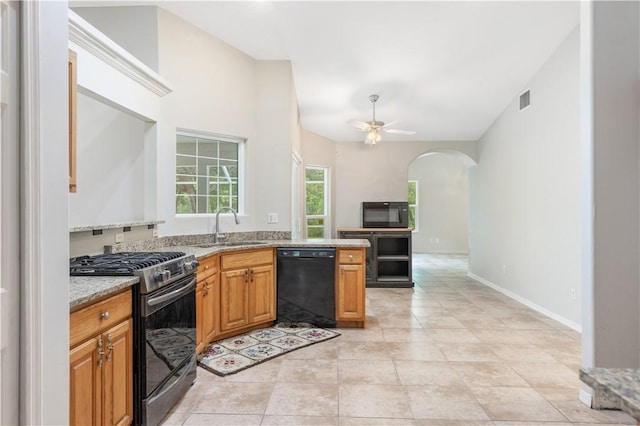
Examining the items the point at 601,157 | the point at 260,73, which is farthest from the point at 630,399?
the point at 260,73

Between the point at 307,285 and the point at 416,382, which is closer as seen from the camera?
the point at 416,382

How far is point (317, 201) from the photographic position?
6879mm

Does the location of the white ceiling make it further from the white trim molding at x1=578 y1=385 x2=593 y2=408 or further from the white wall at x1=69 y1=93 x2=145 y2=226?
the white trim molding at x1=578 y1=385 x2=593 y2=408

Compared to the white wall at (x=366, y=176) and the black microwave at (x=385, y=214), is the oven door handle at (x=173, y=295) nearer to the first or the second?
the black microwave at (x=385, y=214)

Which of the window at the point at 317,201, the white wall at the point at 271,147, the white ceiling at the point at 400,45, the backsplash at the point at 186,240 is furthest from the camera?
the window at the point at 317,201

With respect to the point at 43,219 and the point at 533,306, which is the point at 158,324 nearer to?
the point at 43,219

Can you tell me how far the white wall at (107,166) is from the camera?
3.21m

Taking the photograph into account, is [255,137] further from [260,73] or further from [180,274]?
[180,274]

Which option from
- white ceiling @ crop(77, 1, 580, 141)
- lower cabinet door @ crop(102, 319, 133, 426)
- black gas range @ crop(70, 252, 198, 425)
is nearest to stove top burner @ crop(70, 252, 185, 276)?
black gas range @ crop(70, 252, 198, 425)

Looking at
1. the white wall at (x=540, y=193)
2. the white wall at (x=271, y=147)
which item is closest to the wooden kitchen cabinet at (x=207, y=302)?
the white wall at (x=271, y=147)

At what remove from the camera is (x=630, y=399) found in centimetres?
Result: 58

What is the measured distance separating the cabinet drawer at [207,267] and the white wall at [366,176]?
417cm

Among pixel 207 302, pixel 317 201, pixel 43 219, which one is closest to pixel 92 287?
pixel 43 219

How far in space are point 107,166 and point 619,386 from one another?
3693 mm
